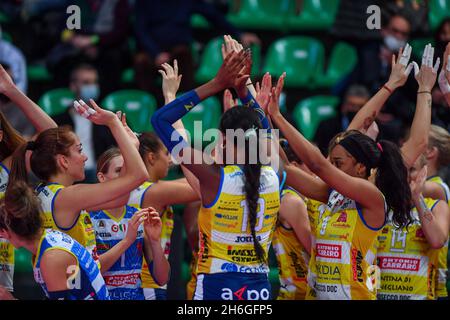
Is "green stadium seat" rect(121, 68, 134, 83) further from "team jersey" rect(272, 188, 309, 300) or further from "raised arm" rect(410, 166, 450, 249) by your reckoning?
"raised arm" rect(410, 166, 450, 249)

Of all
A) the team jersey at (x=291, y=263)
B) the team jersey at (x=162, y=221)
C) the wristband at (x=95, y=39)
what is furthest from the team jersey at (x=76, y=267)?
the wristband at (x=95, y=39)

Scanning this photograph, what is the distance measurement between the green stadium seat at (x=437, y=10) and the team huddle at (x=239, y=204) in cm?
550

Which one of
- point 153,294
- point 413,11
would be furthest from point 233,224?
point 413,11

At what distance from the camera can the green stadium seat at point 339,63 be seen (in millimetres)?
11984

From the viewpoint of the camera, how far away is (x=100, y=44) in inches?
447

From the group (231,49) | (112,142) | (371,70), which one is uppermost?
(231,49)

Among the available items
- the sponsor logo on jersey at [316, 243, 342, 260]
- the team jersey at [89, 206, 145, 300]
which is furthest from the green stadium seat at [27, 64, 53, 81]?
the sponsor logo on jersey at [316, 243, 342, 260]

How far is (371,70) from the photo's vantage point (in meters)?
10.9

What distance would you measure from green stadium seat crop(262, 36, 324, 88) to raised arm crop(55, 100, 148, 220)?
6.73 m

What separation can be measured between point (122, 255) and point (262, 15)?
22.5 feet

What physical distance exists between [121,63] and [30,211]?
21.9 feet

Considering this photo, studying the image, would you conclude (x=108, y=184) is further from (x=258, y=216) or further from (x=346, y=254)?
(x=346, y=254)

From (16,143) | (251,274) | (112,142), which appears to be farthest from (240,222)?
(112,142)
